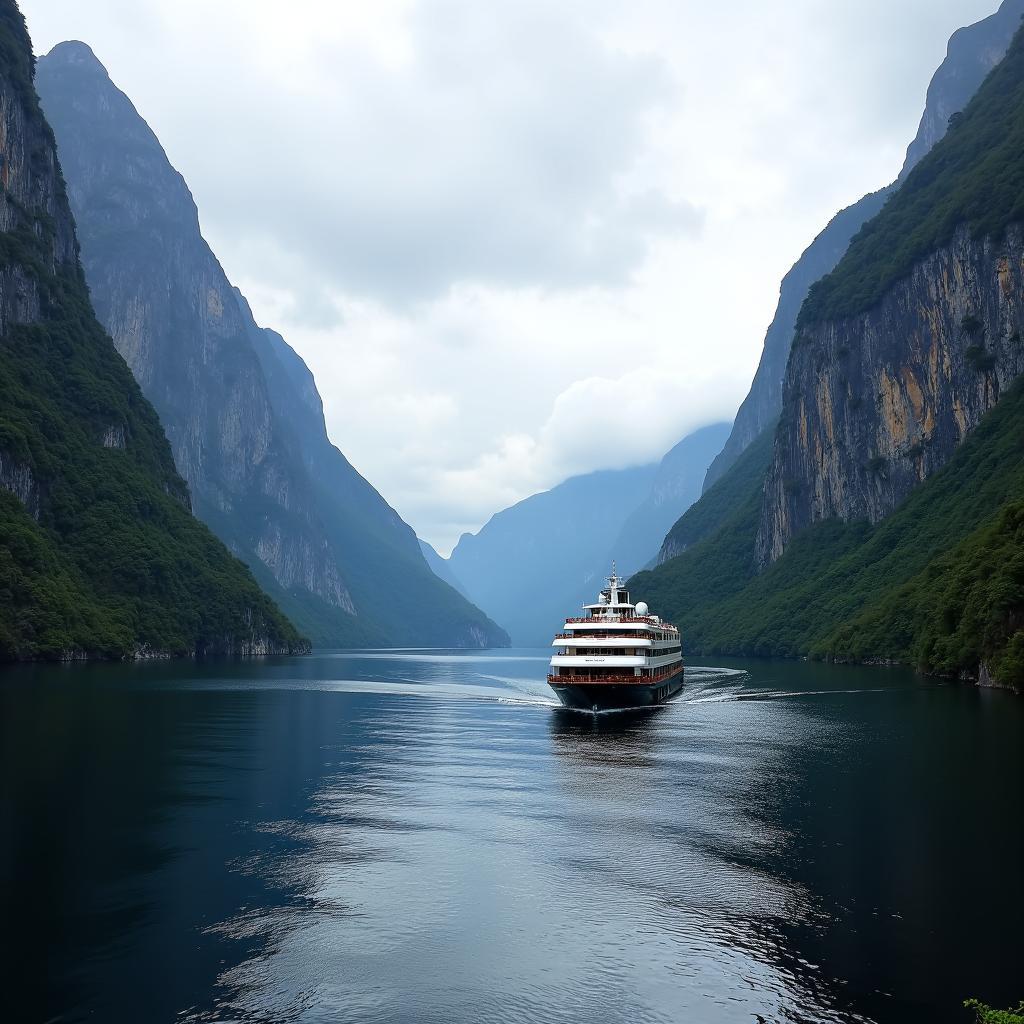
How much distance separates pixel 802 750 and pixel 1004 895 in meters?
29.6

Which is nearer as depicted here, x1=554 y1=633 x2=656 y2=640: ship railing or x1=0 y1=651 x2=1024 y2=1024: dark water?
x1=0 y1=651 x2=1024 y2=1024: dark water

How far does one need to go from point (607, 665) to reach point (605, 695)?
271 cm

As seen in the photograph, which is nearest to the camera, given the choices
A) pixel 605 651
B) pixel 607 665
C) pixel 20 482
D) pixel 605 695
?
pixel 605 695

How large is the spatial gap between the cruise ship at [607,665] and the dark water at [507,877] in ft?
65.4

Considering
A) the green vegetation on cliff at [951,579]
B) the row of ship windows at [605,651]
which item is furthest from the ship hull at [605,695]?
the green vegetation on cliff at [951,579]

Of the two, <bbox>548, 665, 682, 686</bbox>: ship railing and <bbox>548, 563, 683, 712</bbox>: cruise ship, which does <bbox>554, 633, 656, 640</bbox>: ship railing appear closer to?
<bbox>548, 563, 683, 712</bbox>: cruise ship

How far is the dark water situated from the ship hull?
19.3 meters

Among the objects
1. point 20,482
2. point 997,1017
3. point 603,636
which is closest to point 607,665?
point 603,636

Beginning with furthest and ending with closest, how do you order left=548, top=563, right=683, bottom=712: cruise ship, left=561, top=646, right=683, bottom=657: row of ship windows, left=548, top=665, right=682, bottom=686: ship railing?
left=561, top=646, right=683, bottom=657: row of ship windows < left=548, top=563, right=683, bottom=712: cruise ship < left=548, top=665, right=682, bottom=686: ship railing

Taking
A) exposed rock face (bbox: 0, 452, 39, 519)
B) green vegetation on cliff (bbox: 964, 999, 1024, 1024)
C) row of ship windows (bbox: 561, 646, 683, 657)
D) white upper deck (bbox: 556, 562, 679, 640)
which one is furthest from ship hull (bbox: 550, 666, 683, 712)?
exposed rock face (bbox: 0, 452, 39, 519)

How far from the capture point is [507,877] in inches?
1119

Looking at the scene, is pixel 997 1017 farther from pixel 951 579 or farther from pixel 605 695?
pixel 951 579

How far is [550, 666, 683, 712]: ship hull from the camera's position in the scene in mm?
79312

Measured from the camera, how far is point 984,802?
1454 inches
